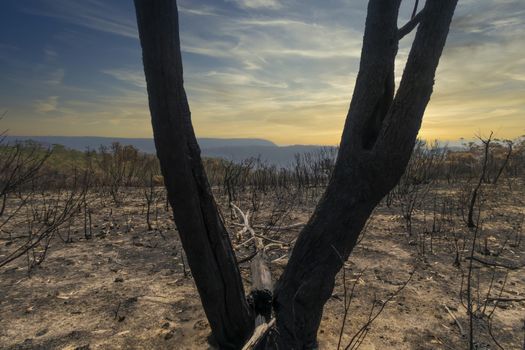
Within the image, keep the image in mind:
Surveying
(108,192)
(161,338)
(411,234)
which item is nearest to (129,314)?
(161,338)

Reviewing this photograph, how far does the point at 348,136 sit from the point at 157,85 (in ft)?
4.38

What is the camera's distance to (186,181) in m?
1.96

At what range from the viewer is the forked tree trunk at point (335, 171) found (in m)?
1.83

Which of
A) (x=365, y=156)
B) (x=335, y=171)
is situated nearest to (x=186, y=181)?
(x=335, y=171)

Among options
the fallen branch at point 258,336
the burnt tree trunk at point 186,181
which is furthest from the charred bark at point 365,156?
the burnt tree trunk at point 186,181

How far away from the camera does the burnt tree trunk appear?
175 centimetres

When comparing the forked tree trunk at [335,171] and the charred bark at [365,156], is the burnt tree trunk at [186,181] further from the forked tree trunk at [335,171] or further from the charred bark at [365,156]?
the charred bark at [365,156]

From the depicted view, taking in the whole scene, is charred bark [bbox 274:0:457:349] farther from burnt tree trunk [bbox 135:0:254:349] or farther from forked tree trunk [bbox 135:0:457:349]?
burnt tree trunk [bbox 135:0:254:349]

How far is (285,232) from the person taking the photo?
6.15 meters

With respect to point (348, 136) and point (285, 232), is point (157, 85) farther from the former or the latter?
point (285, 232)

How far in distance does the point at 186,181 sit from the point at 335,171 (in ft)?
3.52

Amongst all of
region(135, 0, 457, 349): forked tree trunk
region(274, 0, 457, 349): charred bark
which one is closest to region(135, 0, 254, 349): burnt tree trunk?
region(135, 0, 457, 349): forked tree trunk

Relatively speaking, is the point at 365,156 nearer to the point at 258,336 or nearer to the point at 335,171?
the point at 335,171

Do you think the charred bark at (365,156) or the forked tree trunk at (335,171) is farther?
the charred bark at (365,156)
